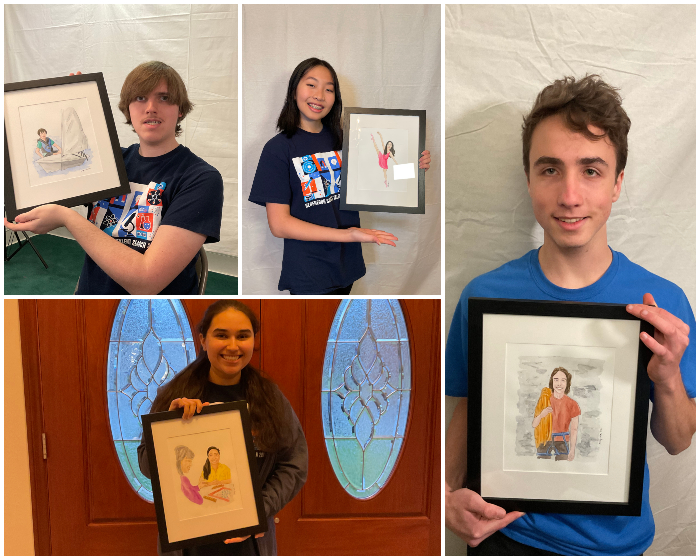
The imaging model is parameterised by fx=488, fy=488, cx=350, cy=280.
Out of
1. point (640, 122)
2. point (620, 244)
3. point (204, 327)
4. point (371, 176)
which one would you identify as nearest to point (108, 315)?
point (204, 327)

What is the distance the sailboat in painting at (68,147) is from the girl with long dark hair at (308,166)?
465 mm

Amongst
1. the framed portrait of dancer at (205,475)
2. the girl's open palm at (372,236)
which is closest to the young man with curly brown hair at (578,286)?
the girl's open palm at (372,236)

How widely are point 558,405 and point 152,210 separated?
1.17 metres

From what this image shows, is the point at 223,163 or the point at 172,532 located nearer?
the point at 172,532

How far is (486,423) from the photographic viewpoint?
1259 millimetres

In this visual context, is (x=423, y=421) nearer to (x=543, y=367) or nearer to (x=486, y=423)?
(x=486, y=423)

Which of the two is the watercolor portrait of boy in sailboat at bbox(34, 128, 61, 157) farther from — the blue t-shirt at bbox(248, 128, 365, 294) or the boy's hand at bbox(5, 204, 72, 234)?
the blue t-shirt at bbox(248, 128, 365, 294)

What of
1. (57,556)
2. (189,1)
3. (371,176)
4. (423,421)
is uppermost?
(189,1)

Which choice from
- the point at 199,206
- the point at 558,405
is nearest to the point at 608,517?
the point at 558,405

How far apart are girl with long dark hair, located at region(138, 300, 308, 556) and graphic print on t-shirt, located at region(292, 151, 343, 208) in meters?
0.39

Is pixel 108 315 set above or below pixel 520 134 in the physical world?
below

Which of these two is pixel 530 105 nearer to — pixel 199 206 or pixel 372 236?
pixel 372 236

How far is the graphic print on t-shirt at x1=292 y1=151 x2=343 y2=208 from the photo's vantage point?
1.42m

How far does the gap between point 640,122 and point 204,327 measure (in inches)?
55.0
